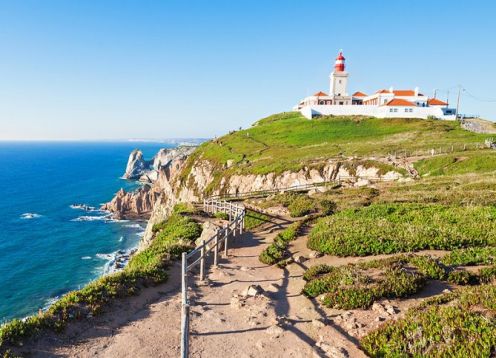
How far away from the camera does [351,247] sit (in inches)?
643

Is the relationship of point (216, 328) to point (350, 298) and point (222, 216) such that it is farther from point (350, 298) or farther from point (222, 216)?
point (222, 216)

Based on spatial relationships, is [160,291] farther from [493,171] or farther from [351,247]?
[493,171]

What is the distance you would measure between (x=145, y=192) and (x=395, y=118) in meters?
73.8

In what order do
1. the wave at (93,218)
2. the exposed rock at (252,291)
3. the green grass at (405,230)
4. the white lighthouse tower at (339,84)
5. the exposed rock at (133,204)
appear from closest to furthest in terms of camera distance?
the exposed rock at (252,291) < the green grass at (405,230) < the wave at (93,218) < the exposed rock at (133,204) < the white lighthouse tower at (339,84)

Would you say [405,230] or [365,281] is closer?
[365,281]

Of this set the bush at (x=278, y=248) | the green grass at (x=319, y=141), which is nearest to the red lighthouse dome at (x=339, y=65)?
the green grass at (x=319, y=141)

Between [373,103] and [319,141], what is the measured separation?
3325 centimetres

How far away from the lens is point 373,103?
9862 cm

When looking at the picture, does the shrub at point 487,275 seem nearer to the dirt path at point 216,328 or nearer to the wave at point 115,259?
the dirt path at point 216,328

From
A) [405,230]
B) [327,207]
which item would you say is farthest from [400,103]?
[405,230]

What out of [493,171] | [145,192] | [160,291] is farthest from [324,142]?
[160,291]

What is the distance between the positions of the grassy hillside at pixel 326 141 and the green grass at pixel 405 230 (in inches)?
1193

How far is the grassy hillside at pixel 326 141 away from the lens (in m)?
55.5

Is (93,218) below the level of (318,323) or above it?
below
